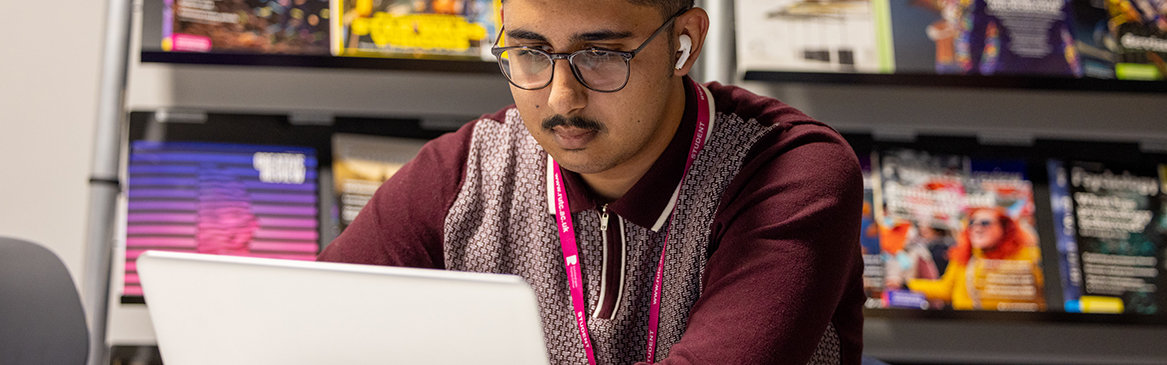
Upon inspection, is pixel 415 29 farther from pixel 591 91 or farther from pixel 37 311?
pixel 37 311

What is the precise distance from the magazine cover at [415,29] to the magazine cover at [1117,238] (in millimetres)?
1429

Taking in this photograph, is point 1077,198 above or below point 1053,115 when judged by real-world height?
below

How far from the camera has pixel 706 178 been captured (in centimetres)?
114

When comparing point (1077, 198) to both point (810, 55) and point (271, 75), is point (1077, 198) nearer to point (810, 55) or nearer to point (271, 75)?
point (810, 55)

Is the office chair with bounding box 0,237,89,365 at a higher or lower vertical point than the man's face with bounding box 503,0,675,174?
lower

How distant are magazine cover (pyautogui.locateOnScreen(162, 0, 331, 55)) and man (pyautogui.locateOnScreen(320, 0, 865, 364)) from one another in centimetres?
65

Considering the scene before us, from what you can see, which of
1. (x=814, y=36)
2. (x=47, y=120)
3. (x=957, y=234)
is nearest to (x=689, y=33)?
(x=814, y=36)

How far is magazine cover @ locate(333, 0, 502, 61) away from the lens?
1795 mm

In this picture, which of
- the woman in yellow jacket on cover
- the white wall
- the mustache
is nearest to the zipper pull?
the mustache

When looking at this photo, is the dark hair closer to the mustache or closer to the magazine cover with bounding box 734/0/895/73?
the mustache

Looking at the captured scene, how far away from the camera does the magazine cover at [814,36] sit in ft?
6.08

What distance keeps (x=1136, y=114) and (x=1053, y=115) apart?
0.70 feet

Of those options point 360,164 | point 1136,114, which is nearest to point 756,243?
point 360,164

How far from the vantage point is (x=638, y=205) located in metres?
1.14
